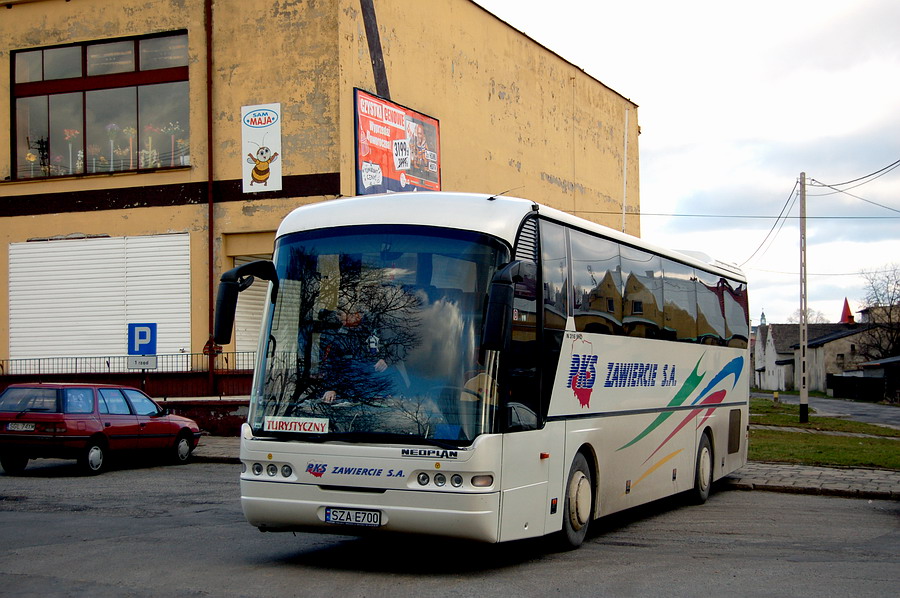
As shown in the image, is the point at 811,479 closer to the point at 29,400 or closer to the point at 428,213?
the point at 428,213

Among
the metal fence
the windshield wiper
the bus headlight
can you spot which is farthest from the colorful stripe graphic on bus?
the metal fence

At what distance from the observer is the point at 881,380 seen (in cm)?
7812

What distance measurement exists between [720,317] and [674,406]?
10.3 feet

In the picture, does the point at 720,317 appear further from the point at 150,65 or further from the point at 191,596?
the point at 150,65

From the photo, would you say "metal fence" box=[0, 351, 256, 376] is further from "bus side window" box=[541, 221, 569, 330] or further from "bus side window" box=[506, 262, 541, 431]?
"bus side window" box=[506, 262, 541, 431]

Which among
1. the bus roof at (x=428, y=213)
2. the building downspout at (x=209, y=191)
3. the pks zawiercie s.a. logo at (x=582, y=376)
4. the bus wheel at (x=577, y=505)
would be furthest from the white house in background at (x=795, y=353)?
the bus roof at (x=428, y=213)

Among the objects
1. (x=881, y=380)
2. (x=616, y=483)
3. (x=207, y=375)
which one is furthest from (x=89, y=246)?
(x=881, y=380)

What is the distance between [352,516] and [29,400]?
11502 millimetres

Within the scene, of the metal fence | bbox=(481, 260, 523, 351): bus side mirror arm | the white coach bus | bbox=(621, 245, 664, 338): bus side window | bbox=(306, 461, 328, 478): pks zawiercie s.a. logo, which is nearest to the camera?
bbox=(481, 260, 523, 351): bus side mirror arm

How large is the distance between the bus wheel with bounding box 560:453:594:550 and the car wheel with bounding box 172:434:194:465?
12024 mm

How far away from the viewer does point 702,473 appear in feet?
50.5

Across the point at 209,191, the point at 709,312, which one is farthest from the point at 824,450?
the point at 209,191

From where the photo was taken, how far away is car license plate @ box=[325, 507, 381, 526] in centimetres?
906

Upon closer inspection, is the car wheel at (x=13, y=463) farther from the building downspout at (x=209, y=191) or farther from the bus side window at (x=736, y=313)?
the bus side window at (x=736, y=313)
